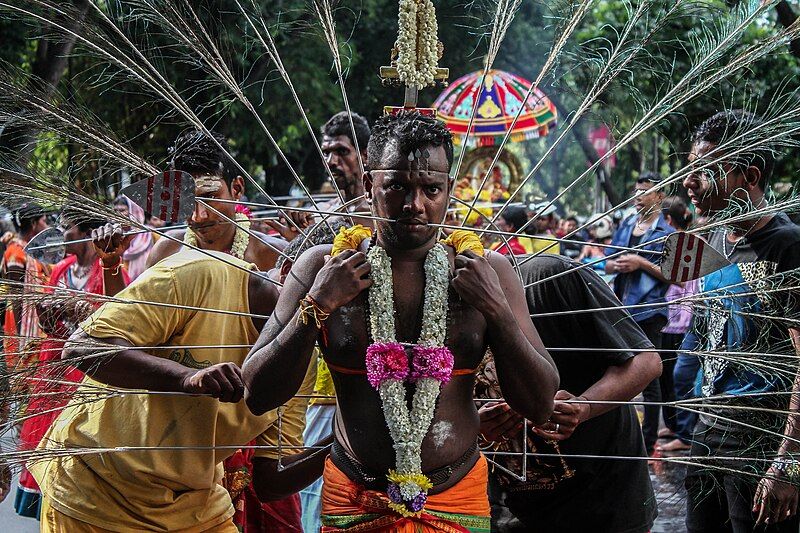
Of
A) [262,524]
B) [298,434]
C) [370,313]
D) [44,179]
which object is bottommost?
[262,524]

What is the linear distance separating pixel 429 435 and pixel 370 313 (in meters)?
0.43

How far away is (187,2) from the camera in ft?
12.3

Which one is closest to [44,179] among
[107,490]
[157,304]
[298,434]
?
[157,304]

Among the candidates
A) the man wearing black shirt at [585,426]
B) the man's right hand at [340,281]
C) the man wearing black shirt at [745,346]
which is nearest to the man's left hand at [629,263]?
the man wearing black shirt at [745,346]

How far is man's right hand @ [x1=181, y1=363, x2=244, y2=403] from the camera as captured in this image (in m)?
3.55

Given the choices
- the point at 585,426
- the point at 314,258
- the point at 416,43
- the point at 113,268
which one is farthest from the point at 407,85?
the point at 113,268

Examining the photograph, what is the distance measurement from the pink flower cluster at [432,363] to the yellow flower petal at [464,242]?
13.5 inches

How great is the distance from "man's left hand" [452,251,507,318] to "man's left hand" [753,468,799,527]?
1482mm

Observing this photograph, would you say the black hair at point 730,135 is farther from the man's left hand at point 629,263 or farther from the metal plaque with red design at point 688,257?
the man's left hand at point 629,263

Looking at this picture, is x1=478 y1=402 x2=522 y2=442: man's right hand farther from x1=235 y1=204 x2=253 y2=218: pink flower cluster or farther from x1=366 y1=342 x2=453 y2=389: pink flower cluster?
x1=235 y1=204 x2=253 y2=218: pink flower cluster

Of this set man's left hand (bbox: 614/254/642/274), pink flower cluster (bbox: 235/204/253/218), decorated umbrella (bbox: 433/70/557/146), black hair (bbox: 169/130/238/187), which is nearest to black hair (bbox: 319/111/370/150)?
pink flower cluster (bbox: 235/204/253/218)

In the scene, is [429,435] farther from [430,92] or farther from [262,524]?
[430,92]

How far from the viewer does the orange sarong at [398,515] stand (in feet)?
10.7

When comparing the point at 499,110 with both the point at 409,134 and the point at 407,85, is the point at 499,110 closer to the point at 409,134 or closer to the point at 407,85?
the point at 407,85
